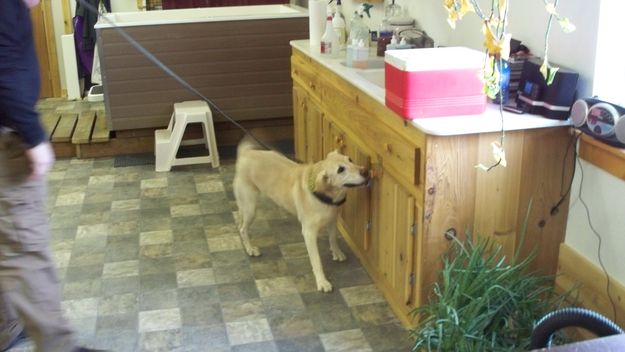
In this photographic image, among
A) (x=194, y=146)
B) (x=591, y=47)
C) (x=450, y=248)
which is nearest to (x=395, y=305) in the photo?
(x=450, y=248)

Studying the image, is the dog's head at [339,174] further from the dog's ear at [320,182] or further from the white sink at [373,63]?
the white sink at [373,63]

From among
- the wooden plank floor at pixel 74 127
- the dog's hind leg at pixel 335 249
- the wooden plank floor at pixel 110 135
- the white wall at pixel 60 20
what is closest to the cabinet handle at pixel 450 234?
the dog's hind leg at pixel 335 249

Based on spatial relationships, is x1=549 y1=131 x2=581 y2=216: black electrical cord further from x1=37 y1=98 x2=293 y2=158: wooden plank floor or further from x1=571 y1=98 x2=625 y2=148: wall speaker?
x1=37 y1=98 x2=293 y2=158: wooden plank floor

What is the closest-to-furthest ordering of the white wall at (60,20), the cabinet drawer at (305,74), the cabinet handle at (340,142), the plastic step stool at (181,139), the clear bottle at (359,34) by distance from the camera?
the cabinet handle at (340,142), the clear bottle at (359,34), the cabinet drawer at (305,74), the plastic step stool at (181,139), the white wall at (60,20)

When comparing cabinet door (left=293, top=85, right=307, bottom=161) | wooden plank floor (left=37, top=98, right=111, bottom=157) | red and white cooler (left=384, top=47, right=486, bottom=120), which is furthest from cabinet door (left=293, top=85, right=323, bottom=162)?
wooden plank floor (left=37, top=98, right=111, bottom=157)

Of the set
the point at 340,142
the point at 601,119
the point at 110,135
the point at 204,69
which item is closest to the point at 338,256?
the point at 340,142

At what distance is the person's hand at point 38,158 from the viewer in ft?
6.20

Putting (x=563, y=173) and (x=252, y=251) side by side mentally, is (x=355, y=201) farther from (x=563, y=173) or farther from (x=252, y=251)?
(x=563, y=173)

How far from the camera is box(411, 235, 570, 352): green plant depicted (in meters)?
2.01

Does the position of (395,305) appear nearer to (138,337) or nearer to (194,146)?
(138,337)

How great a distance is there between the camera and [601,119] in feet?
6.43

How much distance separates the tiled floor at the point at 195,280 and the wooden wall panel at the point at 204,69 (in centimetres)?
76

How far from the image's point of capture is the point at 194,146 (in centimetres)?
481

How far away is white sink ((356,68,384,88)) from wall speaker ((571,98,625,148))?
1021 mm
